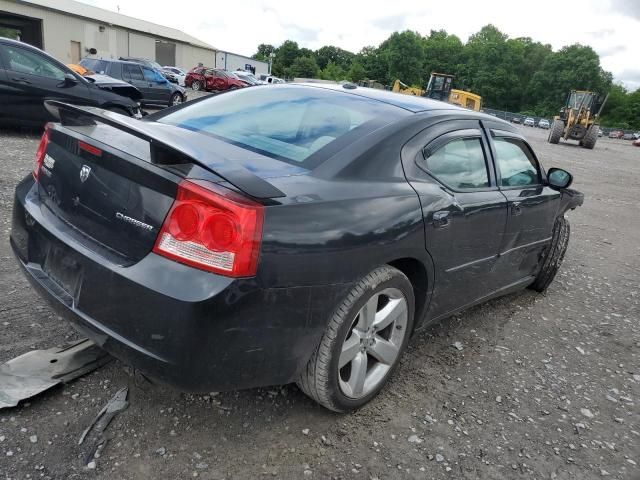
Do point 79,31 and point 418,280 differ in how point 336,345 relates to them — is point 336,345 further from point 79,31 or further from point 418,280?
point 79,31

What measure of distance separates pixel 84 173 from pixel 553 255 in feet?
12.4

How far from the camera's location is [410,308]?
2.70 meters

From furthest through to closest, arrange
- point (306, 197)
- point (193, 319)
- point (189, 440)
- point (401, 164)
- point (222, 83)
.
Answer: point (222, 83) → point (401, 164) → point (189, 440) → point (306, 197) → point (193, 319)

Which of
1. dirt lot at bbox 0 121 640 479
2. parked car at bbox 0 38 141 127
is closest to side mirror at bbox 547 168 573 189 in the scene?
dirt lot at bbox 0 121 640 479

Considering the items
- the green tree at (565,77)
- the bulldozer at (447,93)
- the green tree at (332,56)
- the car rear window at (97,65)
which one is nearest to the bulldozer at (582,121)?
the bulldozer at (447,93)

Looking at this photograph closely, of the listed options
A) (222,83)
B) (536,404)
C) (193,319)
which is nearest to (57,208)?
(193,319)

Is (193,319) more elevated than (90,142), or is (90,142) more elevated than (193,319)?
(90,142)

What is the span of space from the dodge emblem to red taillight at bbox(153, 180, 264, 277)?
566 mm

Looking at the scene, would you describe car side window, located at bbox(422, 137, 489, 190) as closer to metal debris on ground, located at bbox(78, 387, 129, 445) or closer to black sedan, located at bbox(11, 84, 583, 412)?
black sedan, located at bbox(11, 84, 583, 412)

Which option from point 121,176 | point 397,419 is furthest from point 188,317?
point 397,419

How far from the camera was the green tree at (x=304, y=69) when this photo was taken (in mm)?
96188

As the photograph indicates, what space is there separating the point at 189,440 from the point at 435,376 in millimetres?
1495

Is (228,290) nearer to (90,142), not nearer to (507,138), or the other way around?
(90,142)

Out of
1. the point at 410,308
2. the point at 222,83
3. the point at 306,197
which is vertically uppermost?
the point at 306,197
